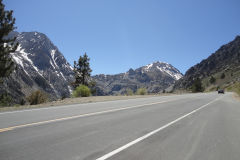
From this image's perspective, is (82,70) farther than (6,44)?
Yes

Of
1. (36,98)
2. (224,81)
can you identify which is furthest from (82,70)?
(224,81)

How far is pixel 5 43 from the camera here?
78.8 feet

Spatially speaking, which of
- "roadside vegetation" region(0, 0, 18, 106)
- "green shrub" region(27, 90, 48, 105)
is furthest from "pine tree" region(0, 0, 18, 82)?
"green shrub" region(27, 90, 48, 105)

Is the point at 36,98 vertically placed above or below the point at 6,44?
below

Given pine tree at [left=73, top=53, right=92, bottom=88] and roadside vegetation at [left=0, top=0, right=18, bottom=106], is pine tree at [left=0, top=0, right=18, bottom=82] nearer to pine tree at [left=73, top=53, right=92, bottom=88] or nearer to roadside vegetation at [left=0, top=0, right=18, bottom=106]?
roadside vegetation at [left=0, top=0, right=18, bottom=106]

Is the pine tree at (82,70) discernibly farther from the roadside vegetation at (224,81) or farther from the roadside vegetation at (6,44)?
the roadside vegetation at (224,81)

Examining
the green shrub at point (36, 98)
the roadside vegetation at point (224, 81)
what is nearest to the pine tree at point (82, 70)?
the green shrub at point (36, 98)

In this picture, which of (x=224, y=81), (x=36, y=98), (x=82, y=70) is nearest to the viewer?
(x=36, y=98)

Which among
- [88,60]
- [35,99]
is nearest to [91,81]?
[88,60]

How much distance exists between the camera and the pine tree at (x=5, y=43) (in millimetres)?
22672

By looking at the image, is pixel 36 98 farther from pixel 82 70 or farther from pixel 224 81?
pixel 224 81

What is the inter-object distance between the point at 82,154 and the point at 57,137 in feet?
4.76

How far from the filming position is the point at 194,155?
4027 mm

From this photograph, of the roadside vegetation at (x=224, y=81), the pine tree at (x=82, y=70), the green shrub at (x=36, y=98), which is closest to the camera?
the green shrub at (x=36, y=98)
